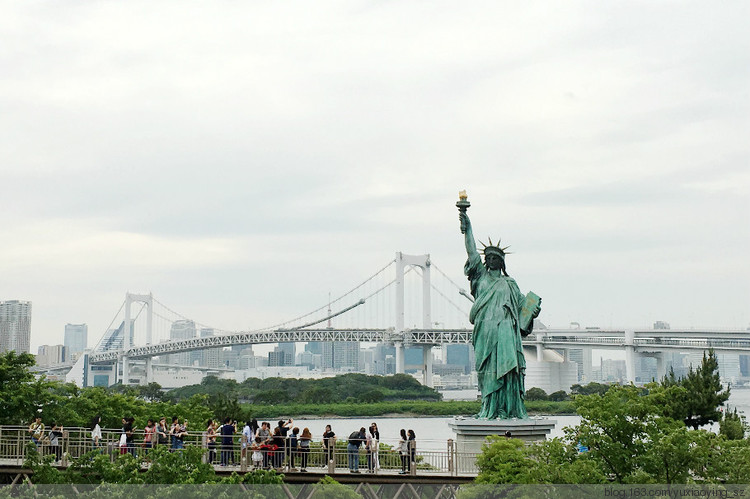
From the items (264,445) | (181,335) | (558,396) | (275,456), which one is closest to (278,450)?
(275,456)

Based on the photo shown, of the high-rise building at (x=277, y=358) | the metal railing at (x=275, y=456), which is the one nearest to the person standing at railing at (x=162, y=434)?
the metal railing at (x=275, y=456)

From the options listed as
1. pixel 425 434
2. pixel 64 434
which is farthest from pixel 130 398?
pixel 425 434

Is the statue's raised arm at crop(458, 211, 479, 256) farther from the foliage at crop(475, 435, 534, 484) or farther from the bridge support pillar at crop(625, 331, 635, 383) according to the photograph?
the bridge support pillar at crop(625, 331, 635, 383)

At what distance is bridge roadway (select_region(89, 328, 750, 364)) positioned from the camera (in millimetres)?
60797

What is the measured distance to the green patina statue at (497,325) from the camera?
1756 cm

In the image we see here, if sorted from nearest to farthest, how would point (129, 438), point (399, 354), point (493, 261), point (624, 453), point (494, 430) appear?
point (624, 453) < point (129, 438) < point (494, 430) < point (493, 261) < point (399, 354)

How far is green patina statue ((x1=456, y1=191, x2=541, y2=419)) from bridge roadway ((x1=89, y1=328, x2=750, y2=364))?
41.8 meters

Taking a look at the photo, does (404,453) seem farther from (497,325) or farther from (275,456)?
(497,325)

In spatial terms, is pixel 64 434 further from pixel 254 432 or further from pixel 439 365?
pixel 439 365

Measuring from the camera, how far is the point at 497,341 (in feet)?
58.4

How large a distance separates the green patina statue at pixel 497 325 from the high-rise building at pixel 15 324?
11977cm

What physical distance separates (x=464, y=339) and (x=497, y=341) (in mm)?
58641

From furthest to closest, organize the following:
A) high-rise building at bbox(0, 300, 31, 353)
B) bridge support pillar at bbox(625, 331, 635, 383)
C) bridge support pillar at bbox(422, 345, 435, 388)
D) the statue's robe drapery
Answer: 1. high-rise building at bbox(0, 300, 31, 353)
2. bridge support pillar at bbox(422, 345, 435, 388)
3. bridge support pillar at bbox(625, 331, 635, 383)
4. the statue's robe drapery

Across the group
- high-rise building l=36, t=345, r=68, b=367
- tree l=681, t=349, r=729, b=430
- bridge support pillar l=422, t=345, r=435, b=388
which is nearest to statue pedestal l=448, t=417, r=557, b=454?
tree l=681, t=349, r=729, b=430
